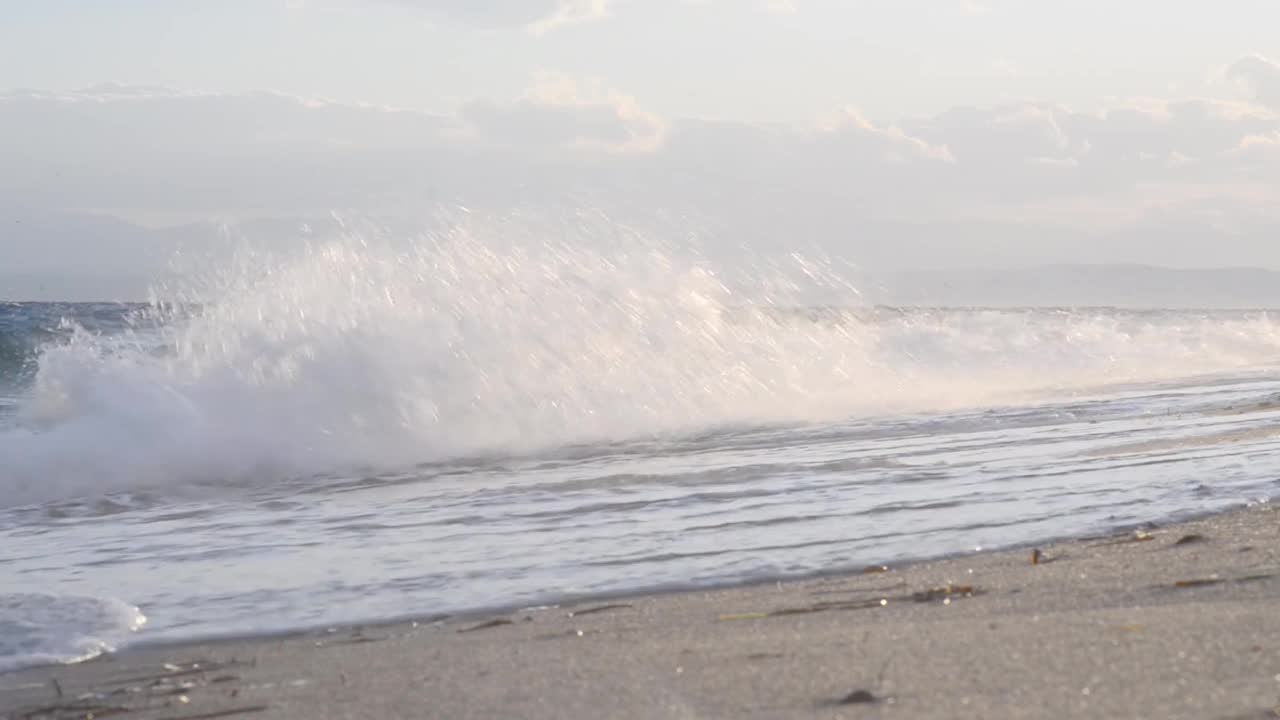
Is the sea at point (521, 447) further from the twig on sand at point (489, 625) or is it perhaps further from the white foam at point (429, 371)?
the twig on sand at point (489, 625)

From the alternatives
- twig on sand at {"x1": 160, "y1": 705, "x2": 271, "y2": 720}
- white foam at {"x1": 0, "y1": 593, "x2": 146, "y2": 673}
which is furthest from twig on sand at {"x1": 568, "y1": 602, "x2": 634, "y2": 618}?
white foam at {"x1": 0, "y1": 593, "x2": 146, "y2": 673}

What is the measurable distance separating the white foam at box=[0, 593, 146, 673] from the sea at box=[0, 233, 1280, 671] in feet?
0.05

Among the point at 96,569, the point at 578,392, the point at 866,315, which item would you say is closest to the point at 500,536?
the point at 96,569

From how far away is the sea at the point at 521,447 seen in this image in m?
5.04

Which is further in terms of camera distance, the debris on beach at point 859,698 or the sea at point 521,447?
the sea at point 521,447

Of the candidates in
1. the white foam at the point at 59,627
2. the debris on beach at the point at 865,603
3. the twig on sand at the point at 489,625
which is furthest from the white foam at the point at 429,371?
the debris on beach at the point at 865,603

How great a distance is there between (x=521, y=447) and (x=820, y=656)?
7.34 meters

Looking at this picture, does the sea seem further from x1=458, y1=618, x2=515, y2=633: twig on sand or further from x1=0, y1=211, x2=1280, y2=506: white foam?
x1=458, y1=618, x2=515, y2=633: twig on sand

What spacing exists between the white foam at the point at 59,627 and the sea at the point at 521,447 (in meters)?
0.01

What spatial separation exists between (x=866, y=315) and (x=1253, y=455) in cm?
1681

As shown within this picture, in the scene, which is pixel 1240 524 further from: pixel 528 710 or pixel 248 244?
pixel 248 244

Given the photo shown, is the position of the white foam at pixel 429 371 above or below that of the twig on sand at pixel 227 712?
above

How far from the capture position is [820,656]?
3107 mm

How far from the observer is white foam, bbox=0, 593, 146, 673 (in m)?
4.16
